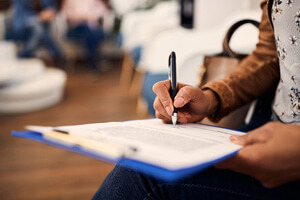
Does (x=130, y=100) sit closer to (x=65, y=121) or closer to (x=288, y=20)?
(x=65, y=121)

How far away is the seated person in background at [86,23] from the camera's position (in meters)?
4.03

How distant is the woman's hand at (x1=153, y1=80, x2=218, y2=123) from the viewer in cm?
55

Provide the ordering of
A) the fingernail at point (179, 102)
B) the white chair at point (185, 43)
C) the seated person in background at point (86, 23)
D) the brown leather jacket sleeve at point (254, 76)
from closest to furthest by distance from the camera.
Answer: the fingernail at point (179, 102) < the brown leather jacket sleeve at point (254, 76) < the white chair at point (185, 43) < the seated person in background at point (86, 23)

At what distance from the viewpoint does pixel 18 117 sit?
2367 mm

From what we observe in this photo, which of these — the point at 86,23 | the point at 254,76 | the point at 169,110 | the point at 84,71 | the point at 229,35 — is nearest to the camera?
the point at 169,110

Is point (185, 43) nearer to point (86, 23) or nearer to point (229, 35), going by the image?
point (229, 35)

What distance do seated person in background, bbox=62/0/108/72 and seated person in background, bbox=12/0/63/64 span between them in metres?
0.26

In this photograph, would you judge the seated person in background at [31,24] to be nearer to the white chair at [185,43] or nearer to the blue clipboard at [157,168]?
the white chair at [185,43]

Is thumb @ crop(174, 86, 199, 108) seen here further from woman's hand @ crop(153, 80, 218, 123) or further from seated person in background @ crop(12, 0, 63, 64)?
seated person in background @ crop(12, 0, 63, 64)

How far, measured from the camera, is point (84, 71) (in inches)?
171

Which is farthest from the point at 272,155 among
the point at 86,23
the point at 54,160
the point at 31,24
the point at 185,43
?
the point at 31,24

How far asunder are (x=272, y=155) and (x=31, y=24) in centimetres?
407

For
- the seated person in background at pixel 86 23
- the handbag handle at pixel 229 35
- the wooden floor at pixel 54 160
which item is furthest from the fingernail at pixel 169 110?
the seated person in background at pixel 86 23

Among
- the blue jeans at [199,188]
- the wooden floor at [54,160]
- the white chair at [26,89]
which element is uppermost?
the blue jeans at [199,188]
